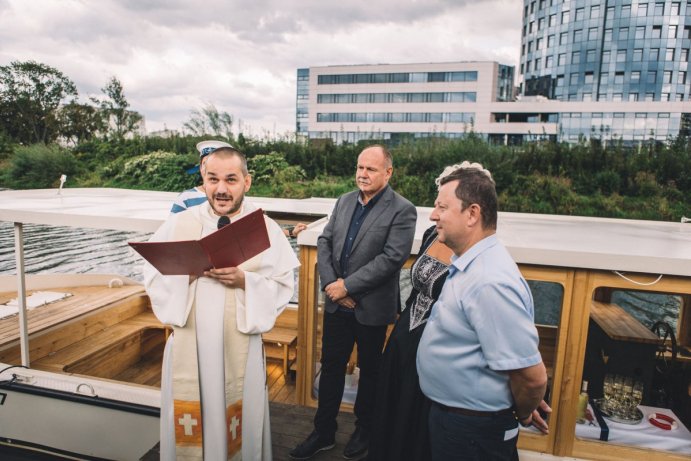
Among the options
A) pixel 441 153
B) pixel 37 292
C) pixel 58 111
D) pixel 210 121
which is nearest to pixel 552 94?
pixel 441 153

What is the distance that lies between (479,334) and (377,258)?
106 centimetres

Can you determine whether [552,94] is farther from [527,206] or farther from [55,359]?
[55,359]

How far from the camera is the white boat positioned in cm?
259

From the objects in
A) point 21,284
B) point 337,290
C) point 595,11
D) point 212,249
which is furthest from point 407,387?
point 595,11

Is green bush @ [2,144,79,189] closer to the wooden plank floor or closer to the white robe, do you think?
the wooden plank floor

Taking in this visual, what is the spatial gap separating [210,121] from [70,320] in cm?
1817

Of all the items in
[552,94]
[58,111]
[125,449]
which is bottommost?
[125,449]

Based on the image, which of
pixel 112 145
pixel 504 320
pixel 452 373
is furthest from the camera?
pixel 112 145

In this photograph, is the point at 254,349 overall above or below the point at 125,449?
above

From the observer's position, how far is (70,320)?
482 cm

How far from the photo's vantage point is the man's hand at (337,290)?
102 inches

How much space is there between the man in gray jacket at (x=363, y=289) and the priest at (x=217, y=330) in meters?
0.51

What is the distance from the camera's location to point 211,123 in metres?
21.5

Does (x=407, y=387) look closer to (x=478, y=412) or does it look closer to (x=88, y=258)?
(x=478, y=412)
